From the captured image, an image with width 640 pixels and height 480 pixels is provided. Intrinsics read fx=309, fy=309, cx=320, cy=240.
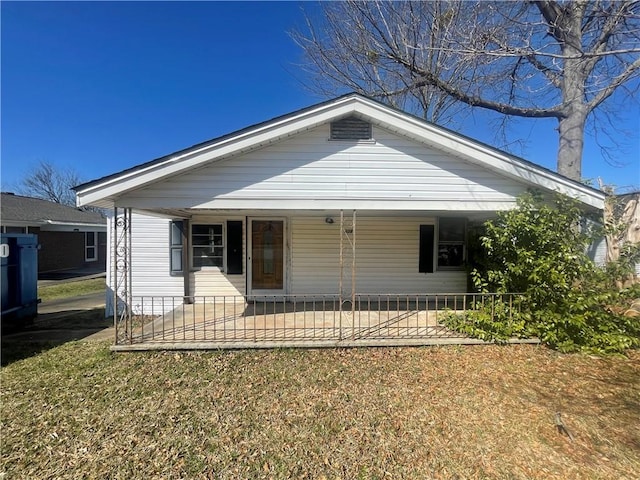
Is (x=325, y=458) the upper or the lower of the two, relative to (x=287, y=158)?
lower

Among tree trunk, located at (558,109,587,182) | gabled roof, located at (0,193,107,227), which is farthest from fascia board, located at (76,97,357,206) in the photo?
gabled roof, located at (0,193,107,227)

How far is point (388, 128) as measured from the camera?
18.9 ft

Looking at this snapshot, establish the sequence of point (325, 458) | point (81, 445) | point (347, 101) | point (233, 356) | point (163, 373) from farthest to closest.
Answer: point (347, 101) → point (233, 356) → point (163, 373) → point (81, 445) → point (325, 458)

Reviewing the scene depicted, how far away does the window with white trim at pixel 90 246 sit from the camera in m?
21.2

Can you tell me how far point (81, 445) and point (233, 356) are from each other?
2.25m

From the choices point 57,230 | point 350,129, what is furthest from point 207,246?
point 57,230

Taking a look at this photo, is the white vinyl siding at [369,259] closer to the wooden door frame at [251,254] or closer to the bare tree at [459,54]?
the wooden door frame at [251,254]

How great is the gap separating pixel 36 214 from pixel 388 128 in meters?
20.5

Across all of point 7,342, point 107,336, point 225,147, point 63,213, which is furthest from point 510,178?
point 63,213

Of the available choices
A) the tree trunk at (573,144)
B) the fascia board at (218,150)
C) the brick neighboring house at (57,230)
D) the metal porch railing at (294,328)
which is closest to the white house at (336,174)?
the fascia board at (218,150)

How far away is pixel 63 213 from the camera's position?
19.8 metres

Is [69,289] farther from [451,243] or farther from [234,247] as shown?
[451,243]

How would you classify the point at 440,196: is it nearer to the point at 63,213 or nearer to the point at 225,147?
the point at 225,147

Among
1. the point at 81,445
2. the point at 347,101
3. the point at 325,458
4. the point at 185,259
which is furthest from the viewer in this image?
the point at 185,259
